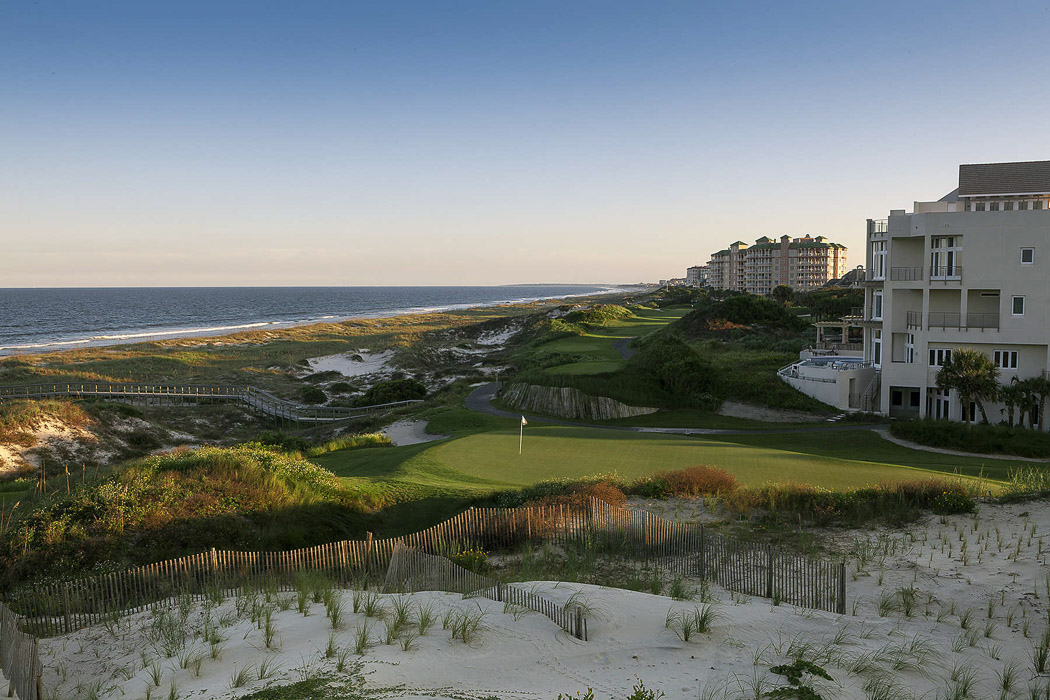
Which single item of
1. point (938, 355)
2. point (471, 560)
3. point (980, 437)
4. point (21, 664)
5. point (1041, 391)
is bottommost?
point (980, 437)

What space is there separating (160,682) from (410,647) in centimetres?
278

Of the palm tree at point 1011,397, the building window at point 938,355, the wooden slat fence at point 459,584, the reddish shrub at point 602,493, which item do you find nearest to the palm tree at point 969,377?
the palm tree at point 1011,397

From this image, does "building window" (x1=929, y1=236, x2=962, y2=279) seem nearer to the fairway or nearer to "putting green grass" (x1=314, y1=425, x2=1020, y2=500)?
"putting green grass" (x1=314, y1=425, x2=1020, y2=500)

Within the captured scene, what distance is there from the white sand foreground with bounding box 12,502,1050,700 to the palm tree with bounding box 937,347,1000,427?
861 inches

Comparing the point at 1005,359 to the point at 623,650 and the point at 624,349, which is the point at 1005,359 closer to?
the point at 624,349

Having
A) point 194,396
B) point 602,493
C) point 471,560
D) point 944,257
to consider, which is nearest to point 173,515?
point 471,560

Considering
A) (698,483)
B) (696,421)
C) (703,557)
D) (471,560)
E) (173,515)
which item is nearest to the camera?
(703,557)

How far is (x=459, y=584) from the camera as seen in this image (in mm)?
10453

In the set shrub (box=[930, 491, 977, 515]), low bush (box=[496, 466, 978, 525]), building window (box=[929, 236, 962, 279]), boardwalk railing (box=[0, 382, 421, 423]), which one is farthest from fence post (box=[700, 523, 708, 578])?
boardwalk railing (box=[0, 382, 421, 423])

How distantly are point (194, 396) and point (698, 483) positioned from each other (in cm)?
3591

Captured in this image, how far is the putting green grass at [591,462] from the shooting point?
1913 centimetres

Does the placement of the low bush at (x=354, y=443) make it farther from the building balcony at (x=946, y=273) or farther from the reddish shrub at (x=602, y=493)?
the building balcony at (x=946, y=273)

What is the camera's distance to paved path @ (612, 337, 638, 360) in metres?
55.2

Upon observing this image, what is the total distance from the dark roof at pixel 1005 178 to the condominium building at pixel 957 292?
47 millimetres
